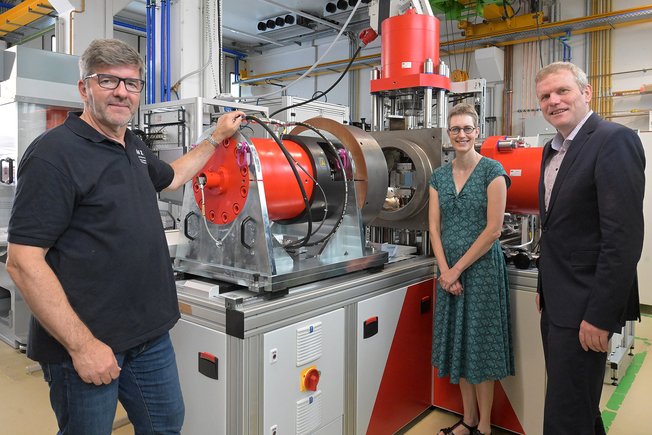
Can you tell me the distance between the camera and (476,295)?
213 cm

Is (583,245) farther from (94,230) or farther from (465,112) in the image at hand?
(94,230)

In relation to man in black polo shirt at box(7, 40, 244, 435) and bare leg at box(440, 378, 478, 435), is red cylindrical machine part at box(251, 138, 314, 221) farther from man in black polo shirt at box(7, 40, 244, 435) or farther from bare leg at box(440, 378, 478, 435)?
bare leg at box(440, 378, 478, 435)

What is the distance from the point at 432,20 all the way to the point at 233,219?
1593mm

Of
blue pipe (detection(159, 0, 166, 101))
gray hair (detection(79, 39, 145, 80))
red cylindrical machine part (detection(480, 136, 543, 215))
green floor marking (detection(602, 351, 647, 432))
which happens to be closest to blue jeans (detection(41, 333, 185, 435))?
gray hair (detection(79, 39, 145, 80))

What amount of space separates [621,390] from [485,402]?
3.91ft

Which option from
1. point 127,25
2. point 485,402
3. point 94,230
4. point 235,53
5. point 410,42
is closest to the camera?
point 94,230

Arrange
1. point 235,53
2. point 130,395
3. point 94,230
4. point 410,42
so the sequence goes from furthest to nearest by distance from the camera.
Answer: point 235,53 → point 410,42 → point 130,395 → point 94,230

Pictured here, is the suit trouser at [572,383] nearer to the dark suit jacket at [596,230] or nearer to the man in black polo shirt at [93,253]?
the dark suit jacket at [596,230]

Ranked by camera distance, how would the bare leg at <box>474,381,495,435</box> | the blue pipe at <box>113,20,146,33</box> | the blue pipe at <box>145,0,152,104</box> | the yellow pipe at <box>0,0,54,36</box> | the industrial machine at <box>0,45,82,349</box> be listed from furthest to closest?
1. the blue pipe at <box>113,20,146,33</box>
2. the yellow pipe at <box>0,0,54,36</box>
3. the blue pipe at <box>145,0,152,104</box>
4. the industrial machine at <box>0,45,82,349</box>
5. the bare leg at <box>474,381,495,435</box>

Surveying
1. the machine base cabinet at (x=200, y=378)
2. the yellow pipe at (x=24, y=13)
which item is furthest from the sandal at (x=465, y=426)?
the yellow pipe at (x=24, y=13)

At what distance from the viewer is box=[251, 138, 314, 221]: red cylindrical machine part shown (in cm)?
173

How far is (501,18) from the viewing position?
591cm

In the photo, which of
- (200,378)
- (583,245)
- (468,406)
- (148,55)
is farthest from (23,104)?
(583,245)

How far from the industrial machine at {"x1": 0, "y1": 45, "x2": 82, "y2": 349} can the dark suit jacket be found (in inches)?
127
